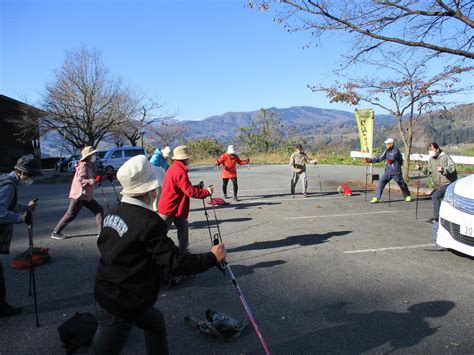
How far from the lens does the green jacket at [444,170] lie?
25.5 feet

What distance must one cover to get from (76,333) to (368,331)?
8.82 ft

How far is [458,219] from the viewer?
18.0 ft

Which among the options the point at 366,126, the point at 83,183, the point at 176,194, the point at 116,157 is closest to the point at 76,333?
the point at 176,194

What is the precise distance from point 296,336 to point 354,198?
9387 mm

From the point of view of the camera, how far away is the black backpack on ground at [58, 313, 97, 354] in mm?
3514

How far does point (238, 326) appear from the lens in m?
3.78

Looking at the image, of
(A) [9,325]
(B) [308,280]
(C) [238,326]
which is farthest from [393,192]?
(A) [9,325]

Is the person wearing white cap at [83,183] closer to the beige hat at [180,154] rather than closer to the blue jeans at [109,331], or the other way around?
the beige hat at [180,154]

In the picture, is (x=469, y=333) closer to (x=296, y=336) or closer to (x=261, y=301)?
(x=296, y=336)

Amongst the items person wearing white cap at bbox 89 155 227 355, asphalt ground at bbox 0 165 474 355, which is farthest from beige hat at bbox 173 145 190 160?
person wearing white cap at bbox 89 155 227 355

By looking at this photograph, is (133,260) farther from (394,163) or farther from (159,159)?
(394,163)

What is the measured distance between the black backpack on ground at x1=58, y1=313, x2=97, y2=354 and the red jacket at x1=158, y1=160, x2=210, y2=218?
188 cm

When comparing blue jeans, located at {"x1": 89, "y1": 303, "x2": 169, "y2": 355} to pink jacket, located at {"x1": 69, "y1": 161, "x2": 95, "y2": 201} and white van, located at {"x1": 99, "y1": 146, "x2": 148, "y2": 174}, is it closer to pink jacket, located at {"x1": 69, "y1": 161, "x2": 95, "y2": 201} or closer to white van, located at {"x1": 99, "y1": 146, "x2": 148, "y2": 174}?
pink jacket, located at {"x1": 69, "y1": 161, "x2": 95, "y2": 201}

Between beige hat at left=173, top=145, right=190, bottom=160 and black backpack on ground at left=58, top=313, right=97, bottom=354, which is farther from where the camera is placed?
beige hat at left=173, top=145, right=190, bottom=160
